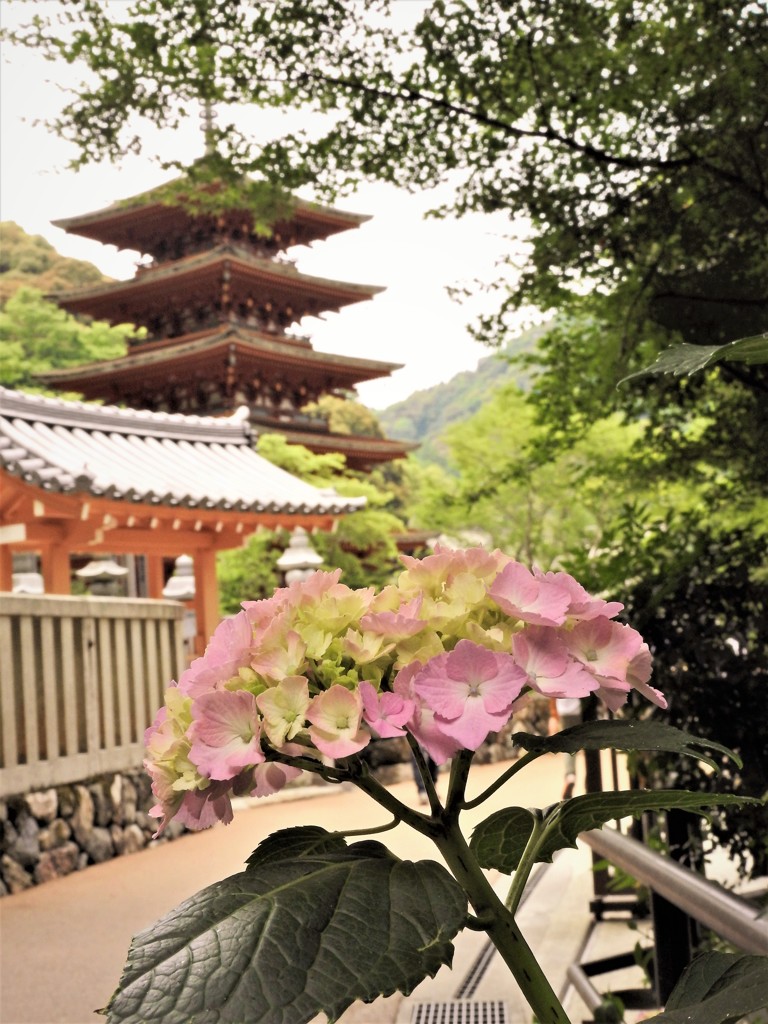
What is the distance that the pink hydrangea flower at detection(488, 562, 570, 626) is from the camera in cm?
50

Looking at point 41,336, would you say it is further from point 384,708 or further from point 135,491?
point 384,708

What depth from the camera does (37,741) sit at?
4859mm

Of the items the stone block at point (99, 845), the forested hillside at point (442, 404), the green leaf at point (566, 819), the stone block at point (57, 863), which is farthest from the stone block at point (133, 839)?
the forested hillside at point (442, 404)

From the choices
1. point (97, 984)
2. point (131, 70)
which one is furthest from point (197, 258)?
point (97, 984)

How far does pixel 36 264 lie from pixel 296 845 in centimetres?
2744

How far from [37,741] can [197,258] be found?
35.1 ft

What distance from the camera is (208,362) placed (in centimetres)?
1443

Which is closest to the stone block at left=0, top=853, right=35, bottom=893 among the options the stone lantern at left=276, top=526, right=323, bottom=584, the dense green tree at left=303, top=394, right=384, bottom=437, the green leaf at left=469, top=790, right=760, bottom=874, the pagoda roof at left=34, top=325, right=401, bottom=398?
the green leaf at left=469, top=790, right=760, bottom=874

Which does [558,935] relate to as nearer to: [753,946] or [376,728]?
[753,946]

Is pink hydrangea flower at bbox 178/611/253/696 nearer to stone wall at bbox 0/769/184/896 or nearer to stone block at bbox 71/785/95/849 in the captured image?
stone wall at bbox 0/769/184/896

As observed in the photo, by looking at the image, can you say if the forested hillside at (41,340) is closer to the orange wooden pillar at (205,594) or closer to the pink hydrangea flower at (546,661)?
the orange wooden pillar at (205,594)

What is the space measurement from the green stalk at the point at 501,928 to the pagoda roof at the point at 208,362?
1357 cm

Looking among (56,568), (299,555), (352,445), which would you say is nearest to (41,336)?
(352,445)

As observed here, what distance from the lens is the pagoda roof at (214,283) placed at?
1456 centimetres
